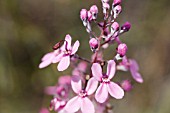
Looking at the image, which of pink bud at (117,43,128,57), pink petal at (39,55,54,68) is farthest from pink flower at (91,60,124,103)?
pink petal at (39,55,54,68)

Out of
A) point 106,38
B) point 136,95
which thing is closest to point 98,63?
point 106,38

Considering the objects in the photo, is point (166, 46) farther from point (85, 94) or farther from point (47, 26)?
point (85, 94)

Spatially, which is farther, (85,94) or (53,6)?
(53,6)

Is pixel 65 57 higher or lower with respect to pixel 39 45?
lower

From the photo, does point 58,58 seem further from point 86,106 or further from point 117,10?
point 117,10

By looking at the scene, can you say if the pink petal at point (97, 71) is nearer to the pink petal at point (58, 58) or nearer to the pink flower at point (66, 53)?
the pink flower at point (66, 53)

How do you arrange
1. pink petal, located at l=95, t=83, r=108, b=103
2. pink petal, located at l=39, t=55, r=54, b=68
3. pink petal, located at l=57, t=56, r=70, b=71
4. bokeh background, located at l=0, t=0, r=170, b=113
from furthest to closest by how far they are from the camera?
bokeh background, located at l=0, t=0, r=170, b=113 < pink petal, located at l=39, t=55, r=54, b=68 < pink petal, located at l=57, t=56, r=70, b=71 < pink petal, located at l=95, t=83, r=108, b=103

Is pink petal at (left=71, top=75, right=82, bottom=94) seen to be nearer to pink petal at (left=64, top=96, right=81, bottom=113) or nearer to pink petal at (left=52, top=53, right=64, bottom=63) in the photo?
pink petal at (left=64, top=96, right=81, bottom=113)
